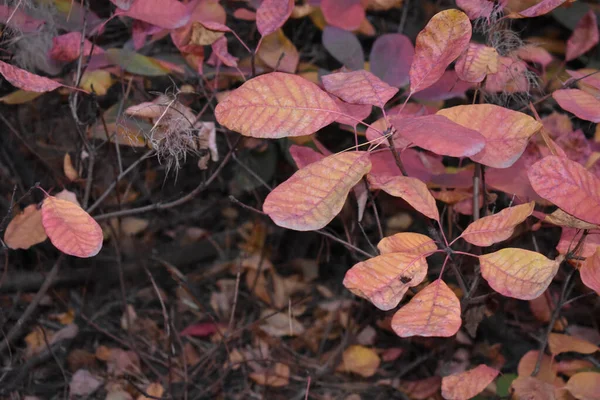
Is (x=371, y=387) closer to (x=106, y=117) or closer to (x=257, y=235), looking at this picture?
(x=257, y=235)

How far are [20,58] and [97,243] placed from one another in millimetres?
447

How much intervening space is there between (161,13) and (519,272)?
1.84ft

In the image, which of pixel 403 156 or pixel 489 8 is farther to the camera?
pixel 403 156

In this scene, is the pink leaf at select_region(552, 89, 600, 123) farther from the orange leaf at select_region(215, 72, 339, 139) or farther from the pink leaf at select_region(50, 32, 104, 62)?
the pink leaf at select_region(50, 32, 104, 62)

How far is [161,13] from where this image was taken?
0.77m

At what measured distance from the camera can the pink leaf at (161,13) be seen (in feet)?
2.48

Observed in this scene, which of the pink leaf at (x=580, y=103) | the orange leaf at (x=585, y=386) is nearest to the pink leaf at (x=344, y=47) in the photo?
the pink leaf at (x=580, y=103)

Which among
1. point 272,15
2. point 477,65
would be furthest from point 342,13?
point 477,65

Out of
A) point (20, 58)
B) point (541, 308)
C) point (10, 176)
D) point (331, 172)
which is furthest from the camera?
point (10, 176)

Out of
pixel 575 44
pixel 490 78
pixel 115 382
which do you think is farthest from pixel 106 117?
pixel 575 44

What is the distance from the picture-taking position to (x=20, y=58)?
2.90 feet

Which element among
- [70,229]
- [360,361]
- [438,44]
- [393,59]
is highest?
[438,44]

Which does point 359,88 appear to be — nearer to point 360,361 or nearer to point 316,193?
point 316,193

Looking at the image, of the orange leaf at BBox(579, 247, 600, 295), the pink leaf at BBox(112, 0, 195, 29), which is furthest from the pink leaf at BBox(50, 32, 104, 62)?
the orange leaf at BBox(579, 247, 600, 295)
